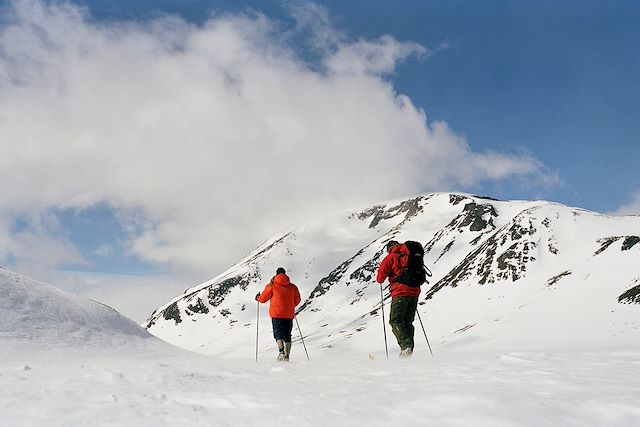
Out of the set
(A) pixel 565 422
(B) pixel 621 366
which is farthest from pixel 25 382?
(B) pixel 621 366

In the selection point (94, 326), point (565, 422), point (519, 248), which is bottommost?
point (565, 422)

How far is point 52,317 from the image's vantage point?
43.3 ft

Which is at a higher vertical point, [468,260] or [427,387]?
[468,260]

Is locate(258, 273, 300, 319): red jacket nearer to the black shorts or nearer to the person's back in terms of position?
the person's back

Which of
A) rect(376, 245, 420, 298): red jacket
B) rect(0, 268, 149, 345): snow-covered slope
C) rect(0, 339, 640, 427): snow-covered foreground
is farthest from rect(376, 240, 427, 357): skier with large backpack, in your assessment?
rect(0, 268, 149, 345): snow-covered slope

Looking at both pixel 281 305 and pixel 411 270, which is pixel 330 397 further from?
pixel 281 305

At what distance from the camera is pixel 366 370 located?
6.89m

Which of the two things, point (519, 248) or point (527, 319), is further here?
point (519, 248)

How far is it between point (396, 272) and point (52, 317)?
9877 millimetres

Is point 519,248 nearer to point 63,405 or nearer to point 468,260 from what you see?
point 468,260

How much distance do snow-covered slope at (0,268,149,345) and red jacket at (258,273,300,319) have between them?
206 inches

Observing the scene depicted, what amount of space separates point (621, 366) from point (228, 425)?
6.25m

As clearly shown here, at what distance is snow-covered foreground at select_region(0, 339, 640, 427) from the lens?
372cm

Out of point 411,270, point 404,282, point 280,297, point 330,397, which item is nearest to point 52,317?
point 280,297
